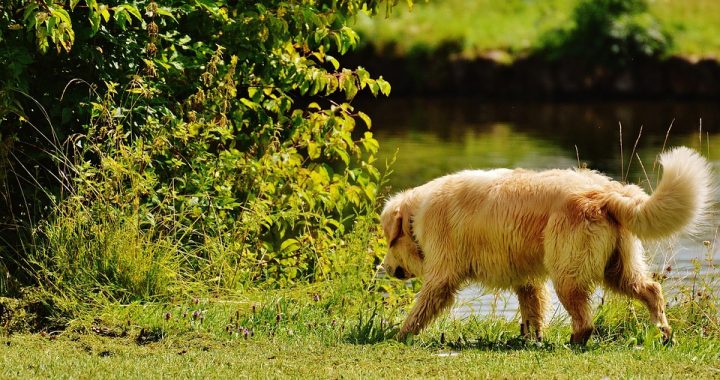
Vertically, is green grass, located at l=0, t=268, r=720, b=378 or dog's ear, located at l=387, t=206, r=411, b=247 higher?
dog's ear, located at l=387, t=206, r=411, b=247

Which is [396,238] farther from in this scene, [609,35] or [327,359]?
[609,35]

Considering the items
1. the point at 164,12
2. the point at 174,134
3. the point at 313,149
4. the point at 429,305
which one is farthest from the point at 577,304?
the point at 164,12

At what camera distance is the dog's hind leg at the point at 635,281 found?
6.68 metres

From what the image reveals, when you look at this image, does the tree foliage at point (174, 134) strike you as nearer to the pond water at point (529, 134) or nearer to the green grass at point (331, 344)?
the green grass at point (331, 344)

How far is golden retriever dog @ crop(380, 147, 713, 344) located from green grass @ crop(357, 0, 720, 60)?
87.4 ft

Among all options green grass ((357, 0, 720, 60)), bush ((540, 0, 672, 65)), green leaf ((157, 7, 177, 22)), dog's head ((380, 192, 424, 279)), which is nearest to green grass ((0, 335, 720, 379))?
dog's head ((380, 192, 424, 279))

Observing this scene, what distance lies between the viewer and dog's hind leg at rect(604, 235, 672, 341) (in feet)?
21.9

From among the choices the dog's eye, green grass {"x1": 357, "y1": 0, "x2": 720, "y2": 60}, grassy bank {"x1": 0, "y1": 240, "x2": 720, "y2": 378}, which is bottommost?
green grass {"x1": 357, "y1": 0, "x2": 720, "y2": 60}

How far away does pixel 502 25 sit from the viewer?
36.7 meters

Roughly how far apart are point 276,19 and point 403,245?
6.47 ft

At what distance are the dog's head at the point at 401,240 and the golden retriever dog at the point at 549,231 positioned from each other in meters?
0.11

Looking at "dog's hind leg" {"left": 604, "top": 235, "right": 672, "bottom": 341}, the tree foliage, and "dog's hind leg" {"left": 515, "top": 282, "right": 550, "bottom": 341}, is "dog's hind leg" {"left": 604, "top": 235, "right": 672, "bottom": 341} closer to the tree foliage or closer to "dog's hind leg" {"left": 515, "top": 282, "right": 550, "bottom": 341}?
"dog's hind leg" {"left": 515, "top": 282, "right": 550, "bottom": 341}

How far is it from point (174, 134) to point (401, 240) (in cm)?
178

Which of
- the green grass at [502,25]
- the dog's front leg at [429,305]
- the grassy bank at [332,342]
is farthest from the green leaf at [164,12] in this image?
the green grass at [502,25]
